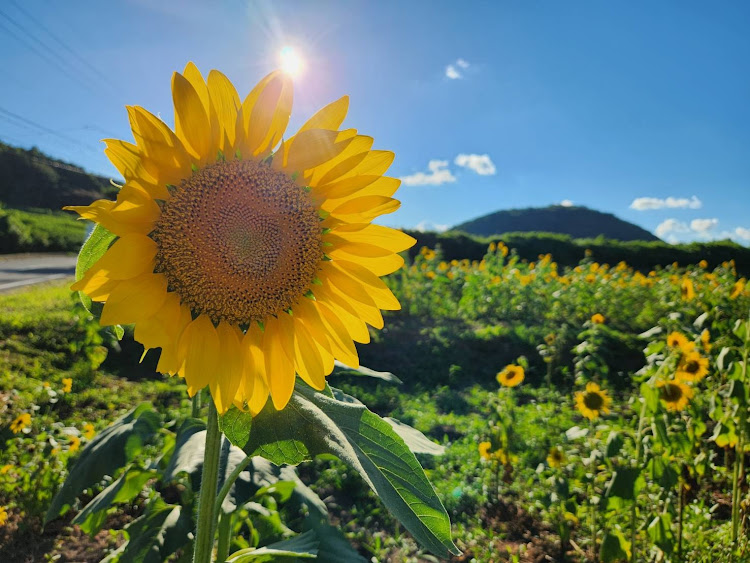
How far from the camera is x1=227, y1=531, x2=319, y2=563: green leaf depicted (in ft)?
3.46

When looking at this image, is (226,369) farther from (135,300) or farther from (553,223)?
(553,223)

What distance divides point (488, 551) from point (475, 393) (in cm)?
261

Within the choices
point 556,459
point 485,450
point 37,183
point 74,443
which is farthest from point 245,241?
point 37,183

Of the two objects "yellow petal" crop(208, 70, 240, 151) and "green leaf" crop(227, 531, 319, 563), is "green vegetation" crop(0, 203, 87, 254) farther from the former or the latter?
"yellow petal" crop(208, 70, 240, 151)

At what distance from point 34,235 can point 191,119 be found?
26.9 m

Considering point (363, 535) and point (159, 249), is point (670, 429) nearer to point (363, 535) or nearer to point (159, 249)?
point (363, 535)

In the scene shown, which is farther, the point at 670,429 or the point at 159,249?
the point at 670,429

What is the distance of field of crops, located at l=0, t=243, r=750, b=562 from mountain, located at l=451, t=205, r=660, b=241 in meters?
44.2

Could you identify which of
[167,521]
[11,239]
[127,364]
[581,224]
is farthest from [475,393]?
[581,224]

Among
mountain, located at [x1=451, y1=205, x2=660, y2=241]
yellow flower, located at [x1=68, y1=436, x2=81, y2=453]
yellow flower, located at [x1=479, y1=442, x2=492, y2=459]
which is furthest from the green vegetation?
mountain, located at [x1=451, y1=205, x2=660, y2=241]

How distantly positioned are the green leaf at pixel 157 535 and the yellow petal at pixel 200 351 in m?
0.83

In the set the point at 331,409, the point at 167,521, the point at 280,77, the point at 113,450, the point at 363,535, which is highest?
the point at 280,77

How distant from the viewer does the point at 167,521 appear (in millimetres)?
1449

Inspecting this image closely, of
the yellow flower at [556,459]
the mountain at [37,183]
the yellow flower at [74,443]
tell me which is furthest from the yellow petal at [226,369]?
the mountain at [37,183]
